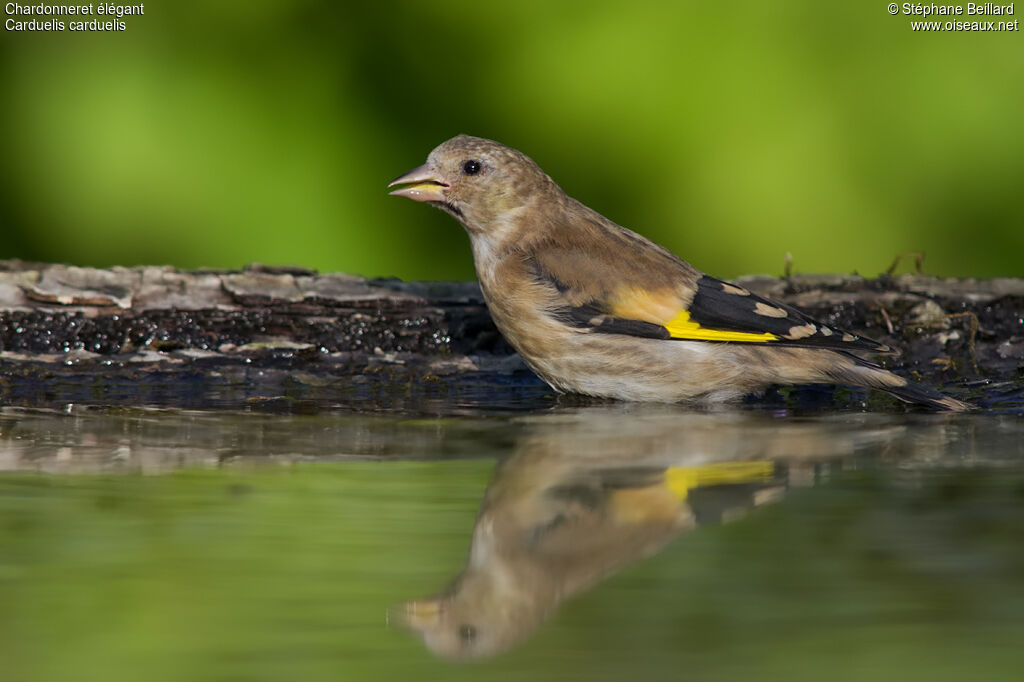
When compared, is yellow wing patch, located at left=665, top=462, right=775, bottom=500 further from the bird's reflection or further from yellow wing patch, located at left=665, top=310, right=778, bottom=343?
yellow wing patch, located at left=665, top=310, right=778, bottom=343

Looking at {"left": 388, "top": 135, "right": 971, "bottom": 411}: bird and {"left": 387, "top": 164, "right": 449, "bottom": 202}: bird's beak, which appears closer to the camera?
{"left": 388, "top": 135, "right": 971, "bottom": 411}: bird

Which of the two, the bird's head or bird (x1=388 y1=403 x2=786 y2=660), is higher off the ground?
the bird's head

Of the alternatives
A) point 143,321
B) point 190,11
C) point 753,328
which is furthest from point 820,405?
point 190,11

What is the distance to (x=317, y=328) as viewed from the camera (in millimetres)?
4371

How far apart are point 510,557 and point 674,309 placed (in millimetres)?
2411

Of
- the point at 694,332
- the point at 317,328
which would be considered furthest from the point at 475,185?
the point at 694,332

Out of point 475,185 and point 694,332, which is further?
point 475,185

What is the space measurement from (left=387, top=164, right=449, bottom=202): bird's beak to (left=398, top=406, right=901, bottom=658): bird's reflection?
132 cm

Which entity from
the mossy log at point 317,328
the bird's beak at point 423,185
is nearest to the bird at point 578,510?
the mossy log at point 317,328

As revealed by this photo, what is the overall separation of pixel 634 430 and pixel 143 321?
174 cm

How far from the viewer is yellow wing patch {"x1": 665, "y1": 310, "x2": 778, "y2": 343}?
4.13m

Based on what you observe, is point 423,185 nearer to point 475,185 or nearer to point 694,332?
point 475,185

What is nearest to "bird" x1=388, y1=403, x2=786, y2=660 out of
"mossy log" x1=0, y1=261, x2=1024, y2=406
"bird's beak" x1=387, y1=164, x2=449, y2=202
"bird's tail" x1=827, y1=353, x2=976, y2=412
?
"bird's tail" x1=827, y1=353, x2=976, y2=412

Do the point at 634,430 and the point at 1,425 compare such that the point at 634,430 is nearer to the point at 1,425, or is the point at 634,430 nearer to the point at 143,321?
the point at 1,425
